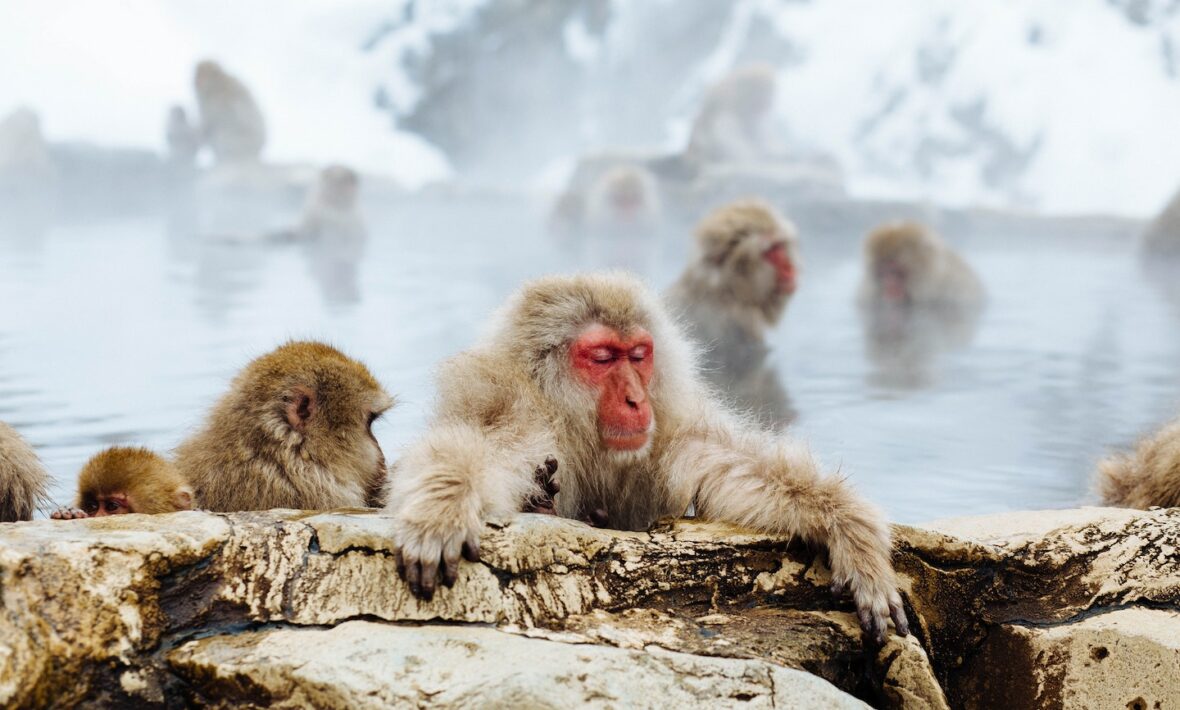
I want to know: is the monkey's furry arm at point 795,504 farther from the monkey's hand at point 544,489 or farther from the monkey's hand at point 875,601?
the monkey's hand at point 544,489

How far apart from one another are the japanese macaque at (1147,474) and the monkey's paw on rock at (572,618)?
0.37 metres

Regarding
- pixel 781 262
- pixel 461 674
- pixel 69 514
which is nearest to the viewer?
pixel 461 674

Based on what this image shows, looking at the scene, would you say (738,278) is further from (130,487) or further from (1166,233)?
(1166,233)

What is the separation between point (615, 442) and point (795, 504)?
1.48ft

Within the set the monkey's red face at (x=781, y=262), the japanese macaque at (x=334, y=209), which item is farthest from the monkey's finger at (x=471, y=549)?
the japanese macaque at (x=334, y=209)

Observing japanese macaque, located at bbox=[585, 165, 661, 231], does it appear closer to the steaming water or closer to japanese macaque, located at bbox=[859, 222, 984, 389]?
the steaming water

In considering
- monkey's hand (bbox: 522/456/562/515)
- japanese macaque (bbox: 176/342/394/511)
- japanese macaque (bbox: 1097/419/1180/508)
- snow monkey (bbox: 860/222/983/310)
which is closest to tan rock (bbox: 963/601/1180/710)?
japanese macaque (bbox: 1097/419/1180/508)

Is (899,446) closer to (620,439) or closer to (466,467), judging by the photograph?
(620,439)

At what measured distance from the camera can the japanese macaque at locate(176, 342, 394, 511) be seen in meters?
2.80

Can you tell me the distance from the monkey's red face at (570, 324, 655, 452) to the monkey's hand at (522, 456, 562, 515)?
190 mm

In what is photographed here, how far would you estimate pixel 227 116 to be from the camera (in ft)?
50.5

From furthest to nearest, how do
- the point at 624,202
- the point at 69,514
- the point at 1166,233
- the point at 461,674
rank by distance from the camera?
the point at 624,202 → the point at 1166,233 → the point at 69,514 → the point at 461,674

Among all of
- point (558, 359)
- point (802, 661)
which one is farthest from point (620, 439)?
point (802, 661)

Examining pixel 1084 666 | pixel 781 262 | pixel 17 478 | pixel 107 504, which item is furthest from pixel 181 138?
pixel 1084 666
